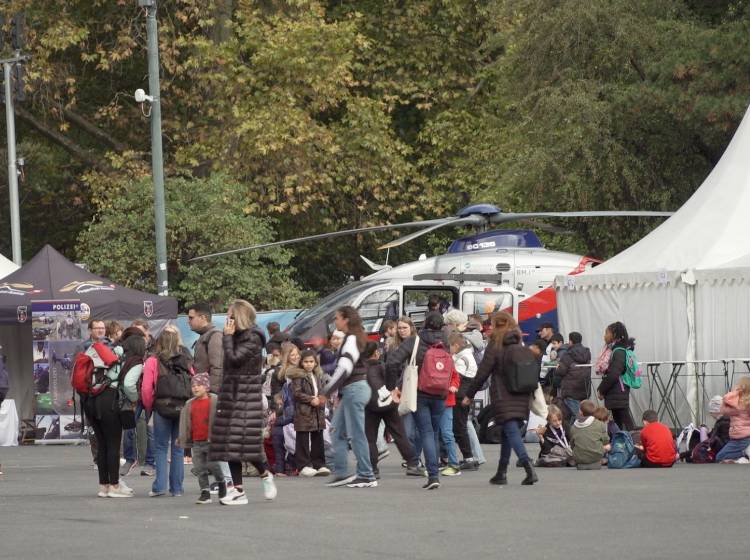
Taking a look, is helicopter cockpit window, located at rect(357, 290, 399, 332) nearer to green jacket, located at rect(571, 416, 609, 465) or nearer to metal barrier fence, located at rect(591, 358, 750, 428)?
metal barrier fence, located at rect(591, 358, 750, 428)

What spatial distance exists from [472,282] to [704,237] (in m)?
6.38

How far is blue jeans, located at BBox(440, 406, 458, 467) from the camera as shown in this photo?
16484 millimetres

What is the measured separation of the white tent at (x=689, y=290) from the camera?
70.3ft

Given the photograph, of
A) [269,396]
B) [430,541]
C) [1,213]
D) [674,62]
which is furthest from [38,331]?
[1,213]

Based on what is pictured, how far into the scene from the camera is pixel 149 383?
46.8ft

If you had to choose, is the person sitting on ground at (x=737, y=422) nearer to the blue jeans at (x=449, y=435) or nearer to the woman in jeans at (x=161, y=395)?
the blue jeans at (x=449, y=435)

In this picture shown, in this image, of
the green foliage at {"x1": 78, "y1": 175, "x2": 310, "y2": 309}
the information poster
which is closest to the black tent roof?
the information poster

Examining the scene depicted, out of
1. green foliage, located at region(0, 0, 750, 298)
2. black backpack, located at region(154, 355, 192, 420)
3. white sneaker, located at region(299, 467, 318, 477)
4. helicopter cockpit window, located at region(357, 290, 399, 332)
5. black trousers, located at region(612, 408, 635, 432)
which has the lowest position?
white sneaker, located at region(299, 467, 318, 477)

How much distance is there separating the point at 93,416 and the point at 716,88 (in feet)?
A: 60.0

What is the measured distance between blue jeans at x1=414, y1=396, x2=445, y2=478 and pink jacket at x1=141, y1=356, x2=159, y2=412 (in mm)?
2555

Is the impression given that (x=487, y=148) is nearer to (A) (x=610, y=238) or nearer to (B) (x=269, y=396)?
(A) (x=610, y=238)

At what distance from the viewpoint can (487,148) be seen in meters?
39.2

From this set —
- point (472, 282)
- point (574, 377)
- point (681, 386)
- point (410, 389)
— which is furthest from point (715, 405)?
point (472, 282)

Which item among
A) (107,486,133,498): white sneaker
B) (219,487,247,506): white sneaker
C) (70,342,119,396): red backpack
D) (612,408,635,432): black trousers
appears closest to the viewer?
(219,487,247,506): white sneaker
